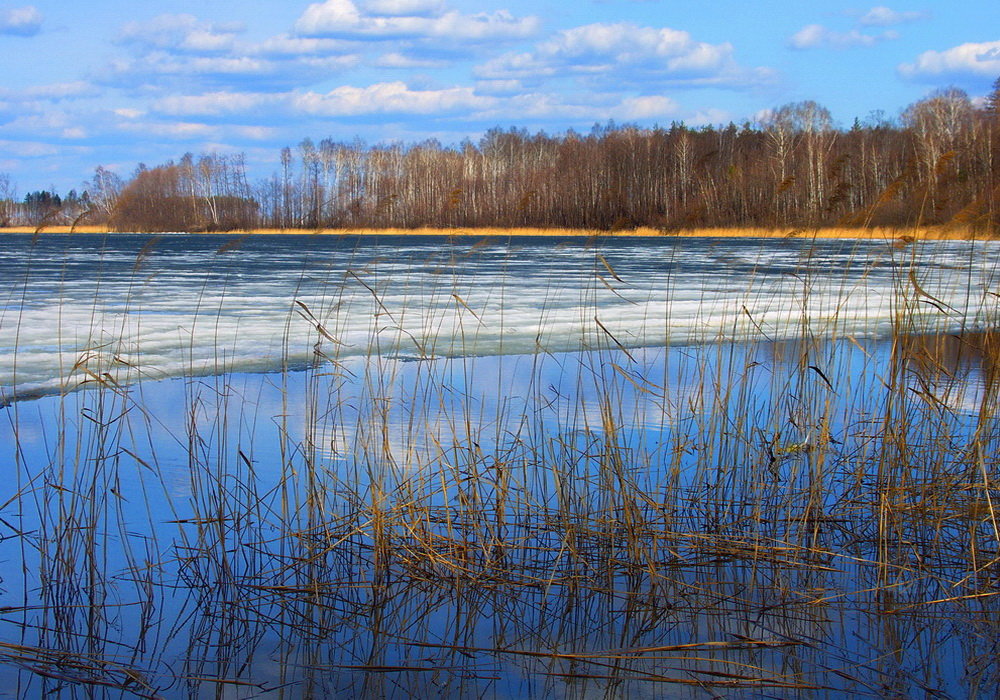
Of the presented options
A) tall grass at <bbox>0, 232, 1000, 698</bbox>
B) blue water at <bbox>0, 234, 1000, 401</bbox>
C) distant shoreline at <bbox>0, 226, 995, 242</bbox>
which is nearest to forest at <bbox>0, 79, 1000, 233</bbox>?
distant shoreline at <bbox>0, 226, 995, 242</bbox>

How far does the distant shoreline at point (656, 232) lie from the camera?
11.8ft

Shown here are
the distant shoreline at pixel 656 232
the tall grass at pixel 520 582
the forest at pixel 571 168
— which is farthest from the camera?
the forest at pixel 571 168

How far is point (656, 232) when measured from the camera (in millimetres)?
39406

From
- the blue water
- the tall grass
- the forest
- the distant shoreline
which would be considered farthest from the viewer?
the forest

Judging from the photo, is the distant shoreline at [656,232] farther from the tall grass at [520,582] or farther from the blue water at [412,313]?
the tall grass at [520,582]

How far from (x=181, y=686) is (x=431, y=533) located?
0.85 metres

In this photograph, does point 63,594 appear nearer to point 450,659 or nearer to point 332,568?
point 332,568

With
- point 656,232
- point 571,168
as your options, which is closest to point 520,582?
point 656,232

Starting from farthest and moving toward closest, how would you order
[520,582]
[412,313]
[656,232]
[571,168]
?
1. [571,168]
2. [656,232]
3. [412,313]
4. [520,582]

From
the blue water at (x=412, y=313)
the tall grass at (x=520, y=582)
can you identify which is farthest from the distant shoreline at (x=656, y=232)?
the tall grass at (x=520, y=582)

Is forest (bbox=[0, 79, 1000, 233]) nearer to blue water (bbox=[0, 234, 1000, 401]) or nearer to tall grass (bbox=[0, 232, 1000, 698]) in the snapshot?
blue water (bbox=[0, 234, 1000, 401])

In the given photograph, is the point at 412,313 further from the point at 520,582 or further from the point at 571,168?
the point at 571,168

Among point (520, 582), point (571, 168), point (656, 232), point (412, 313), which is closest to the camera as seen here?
point (520, 582)

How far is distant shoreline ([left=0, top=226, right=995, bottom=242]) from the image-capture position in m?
3.59
